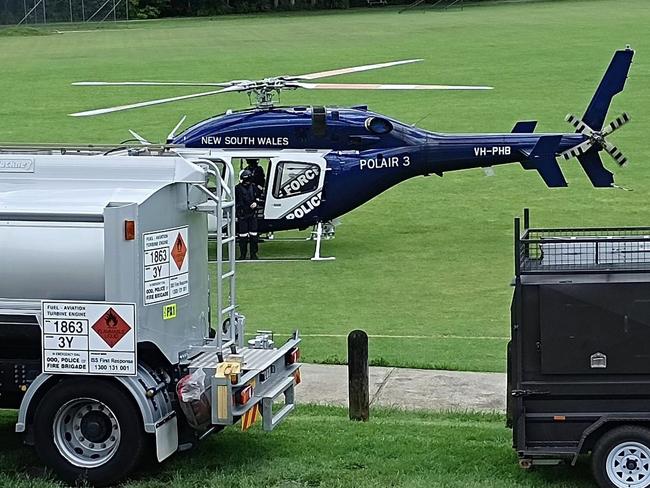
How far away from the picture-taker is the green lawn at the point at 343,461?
9492 mm

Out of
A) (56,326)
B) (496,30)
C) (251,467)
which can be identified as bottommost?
(251,467)

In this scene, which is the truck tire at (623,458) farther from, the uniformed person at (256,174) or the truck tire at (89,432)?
the uniformed person at (256,174)

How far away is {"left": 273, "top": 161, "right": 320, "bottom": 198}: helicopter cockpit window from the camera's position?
2330 centimetres

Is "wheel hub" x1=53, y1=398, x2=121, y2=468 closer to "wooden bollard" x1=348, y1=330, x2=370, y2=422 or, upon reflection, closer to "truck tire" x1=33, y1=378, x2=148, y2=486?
"truck tire" x1=33, y1=378, x2=148, y2=486

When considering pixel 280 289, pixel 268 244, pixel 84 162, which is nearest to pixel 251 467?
pixel 84 162

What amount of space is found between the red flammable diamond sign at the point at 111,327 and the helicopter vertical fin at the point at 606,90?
16453 millimetres

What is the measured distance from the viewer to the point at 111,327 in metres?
9.32

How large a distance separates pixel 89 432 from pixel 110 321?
3.02 feet

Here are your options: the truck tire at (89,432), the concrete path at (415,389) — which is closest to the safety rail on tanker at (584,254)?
the truck tire at (89,432)

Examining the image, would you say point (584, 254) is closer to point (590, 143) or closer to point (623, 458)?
point (623, 458)

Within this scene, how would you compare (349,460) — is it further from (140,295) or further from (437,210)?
Result: (437,210)

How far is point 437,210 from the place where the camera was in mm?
28688

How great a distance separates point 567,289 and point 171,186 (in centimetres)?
298

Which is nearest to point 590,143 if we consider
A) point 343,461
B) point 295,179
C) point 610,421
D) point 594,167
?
point 594,167
